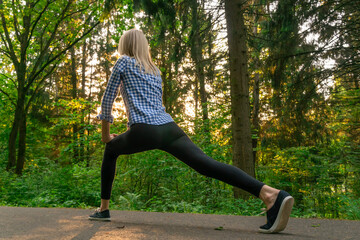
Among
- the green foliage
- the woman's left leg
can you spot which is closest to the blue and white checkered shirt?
the woman's left leg

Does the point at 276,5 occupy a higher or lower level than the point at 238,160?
higher

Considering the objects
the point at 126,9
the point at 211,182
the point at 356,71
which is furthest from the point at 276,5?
the point at 126,9

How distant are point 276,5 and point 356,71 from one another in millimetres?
2714

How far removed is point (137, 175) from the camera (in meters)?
8.57

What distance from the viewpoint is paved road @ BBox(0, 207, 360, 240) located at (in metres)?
2.42

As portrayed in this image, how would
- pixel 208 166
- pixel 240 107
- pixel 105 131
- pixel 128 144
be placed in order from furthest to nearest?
pixel 240 107 → pixel 105 131 → pixel 128 144 → pixel 208 166

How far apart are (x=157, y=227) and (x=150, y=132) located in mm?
936

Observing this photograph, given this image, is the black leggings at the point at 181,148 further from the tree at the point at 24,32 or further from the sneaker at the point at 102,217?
the tree at the point at 24,32

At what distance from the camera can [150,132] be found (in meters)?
2.52

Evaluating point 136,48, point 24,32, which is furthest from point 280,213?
point 24,32

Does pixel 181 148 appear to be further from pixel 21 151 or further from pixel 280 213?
pixel 21 151

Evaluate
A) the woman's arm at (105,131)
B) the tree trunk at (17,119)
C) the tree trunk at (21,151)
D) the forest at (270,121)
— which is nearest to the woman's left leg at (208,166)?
the woman's arm at (105,131)

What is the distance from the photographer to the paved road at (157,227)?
95.3 inches

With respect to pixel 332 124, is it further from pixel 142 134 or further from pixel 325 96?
pixel 142 134
